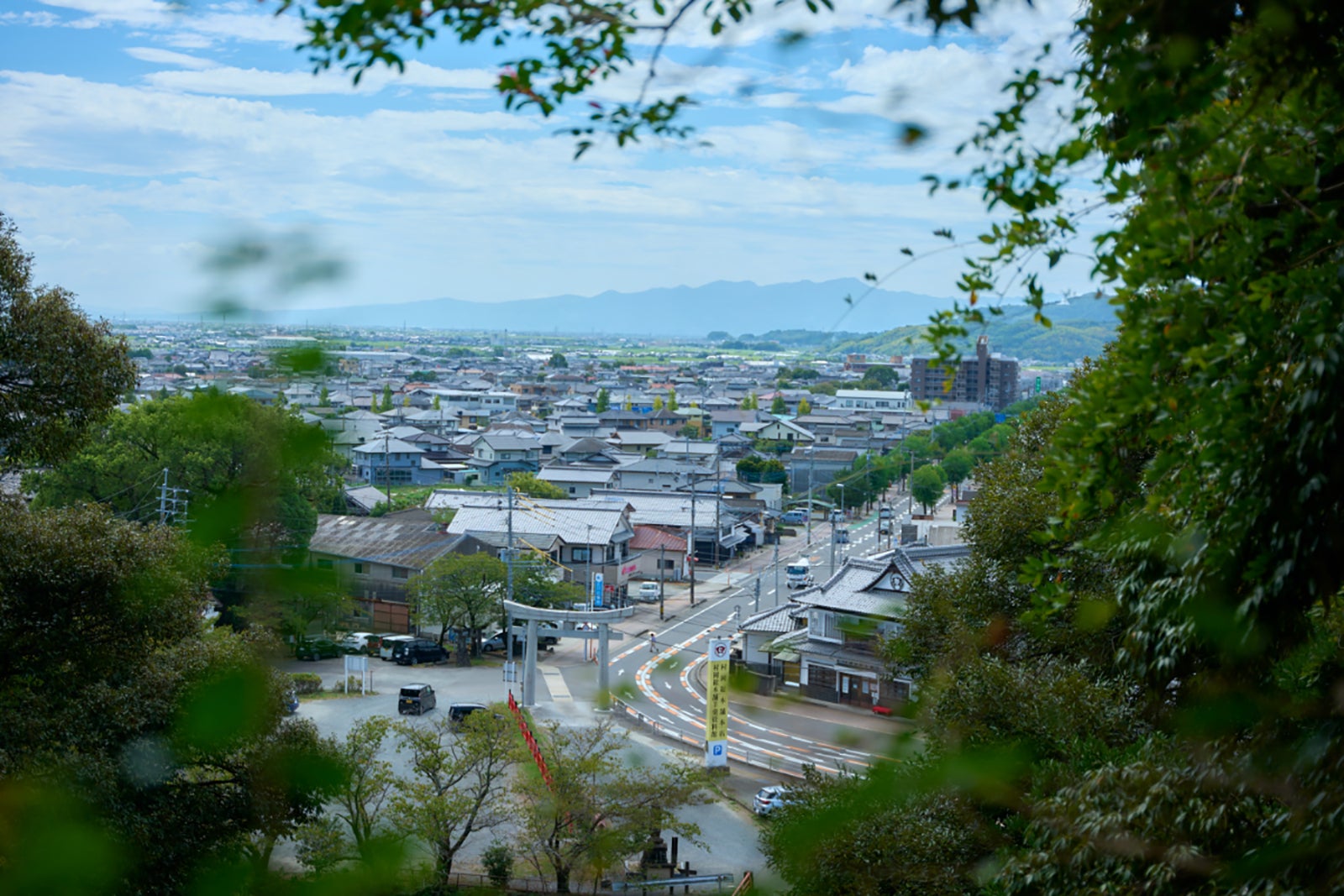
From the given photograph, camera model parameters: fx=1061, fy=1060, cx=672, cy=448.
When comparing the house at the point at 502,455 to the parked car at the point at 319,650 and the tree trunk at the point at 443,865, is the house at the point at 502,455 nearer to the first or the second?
the parked car at the point at 319,650

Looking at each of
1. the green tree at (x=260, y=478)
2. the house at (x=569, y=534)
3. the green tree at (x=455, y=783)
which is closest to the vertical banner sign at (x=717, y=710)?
the green tree at (x=455, y=783)

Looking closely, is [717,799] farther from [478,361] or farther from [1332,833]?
[478,361]

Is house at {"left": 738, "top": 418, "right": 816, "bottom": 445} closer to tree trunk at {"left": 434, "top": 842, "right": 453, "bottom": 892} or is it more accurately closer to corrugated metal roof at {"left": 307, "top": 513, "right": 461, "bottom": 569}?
corrugated metal roof at {"left": 307, "top": 513, "right": 461, "bottom": 569}

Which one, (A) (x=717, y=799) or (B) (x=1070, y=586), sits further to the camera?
(A) (x=717, y=799)

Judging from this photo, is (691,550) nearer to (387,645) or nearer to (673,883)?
(387,645)

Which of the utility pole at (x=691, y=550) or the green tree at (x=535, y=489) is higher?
the green tree at (x=535, y=489)

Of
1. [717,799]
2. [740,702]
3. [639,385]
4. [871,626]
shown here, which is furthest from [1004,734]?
[639,385]
